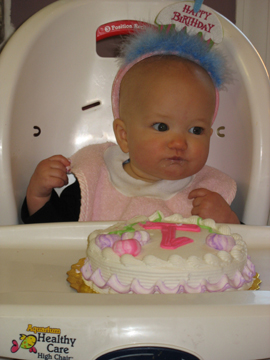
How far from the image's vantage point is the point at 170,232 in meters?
0.52

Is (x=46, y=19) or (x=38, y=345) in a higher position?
(x=46, y=19)

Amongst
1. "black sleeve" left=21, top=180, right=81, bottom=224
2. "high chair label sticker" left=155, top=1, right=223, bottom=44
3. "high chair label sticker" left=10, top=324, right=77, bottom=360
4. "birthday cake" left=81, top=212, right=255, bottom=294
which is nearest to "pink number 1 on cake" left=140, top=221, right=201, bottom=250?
"birthday cake" left=81, top=212, right=255, bottom=294

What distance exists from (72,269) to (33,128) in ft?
1.57

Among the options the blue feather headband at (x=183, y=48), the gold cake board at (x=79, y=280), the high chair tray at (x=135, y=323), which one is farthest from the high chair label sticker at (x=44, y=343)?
the blue feather headband at (x=183, y=48)

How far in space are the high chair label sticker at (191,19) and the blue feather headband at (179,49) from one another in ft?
0.15

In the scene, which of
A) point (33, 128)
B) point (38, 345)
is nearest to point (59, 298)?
point (38, 345)

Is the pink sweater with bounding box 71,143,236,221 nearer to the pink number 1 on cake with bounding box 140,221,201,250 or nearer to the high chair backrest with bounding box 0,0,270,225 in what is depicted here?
the high chair backrest with bounding box 0,0,270,225

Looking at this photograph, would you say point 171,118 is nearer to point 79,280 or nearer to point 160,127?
point 160,127

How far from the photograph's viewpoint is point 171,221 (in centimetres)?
61

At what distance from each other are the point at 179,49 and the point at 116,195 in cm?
36

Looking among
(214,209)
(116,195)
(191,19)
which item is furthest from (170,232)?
(191,19)

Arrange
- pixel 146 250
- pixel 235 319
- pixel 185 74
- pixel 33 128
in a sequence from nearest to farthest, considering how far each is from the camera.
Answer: pixel 235 319 → pixel 146 250 → pixel 185 74 → pixel 33 128

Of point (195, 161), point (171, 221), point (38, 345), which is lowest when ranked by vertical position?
point (38, 345)

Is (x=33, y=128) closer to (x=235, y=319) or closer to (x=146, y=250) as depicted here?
(x=146, y=250)
